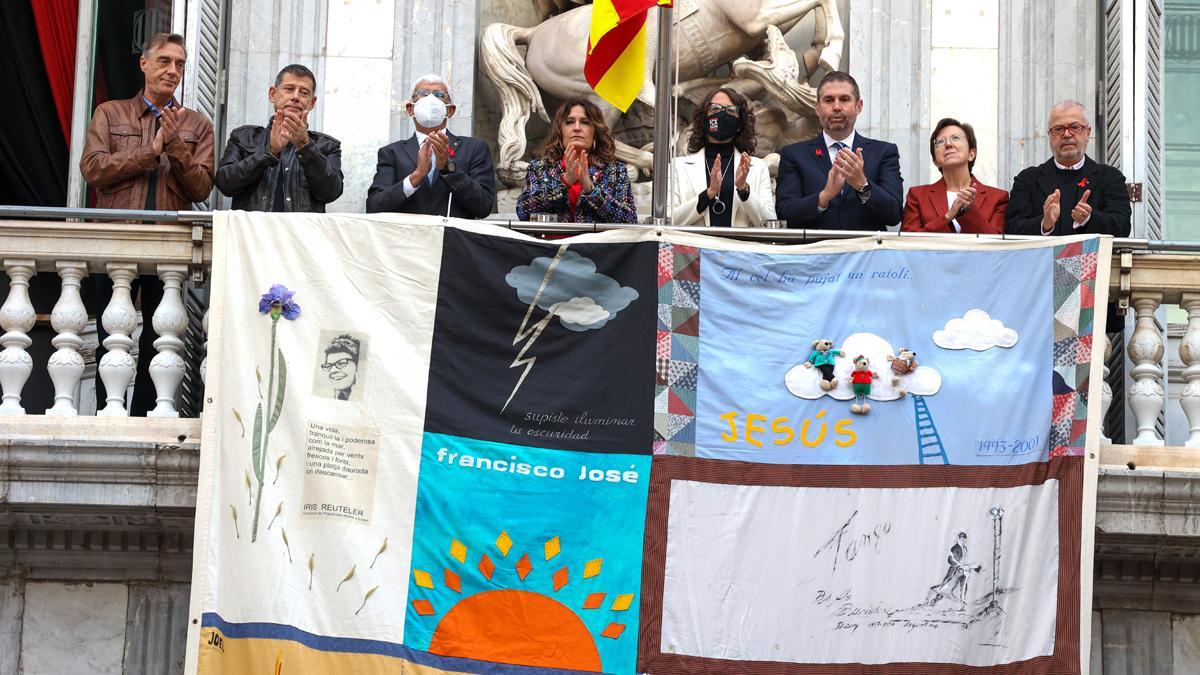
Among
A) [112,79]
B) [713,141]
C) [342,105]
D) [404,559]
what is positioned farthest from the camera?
[112,79]

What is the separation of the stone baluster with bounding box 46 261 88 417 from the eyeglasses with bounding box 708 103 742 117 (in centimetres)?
314

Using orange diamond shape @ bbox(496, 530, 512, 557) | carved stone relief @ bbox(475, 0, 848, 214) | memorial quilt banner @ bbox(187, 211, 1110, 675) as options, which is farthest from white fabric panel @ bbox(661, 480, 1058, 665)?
carved stone relief @ bbox(475, 0, 848, 214)

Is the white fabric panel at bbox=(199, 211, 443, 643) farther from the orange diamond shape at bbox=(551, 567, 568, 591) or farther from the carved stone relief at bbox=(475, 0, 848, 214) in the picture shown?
the carved stone relief at bbox=(475, 0, 848, 214)

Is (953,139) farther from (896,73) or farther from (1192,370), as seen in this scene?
(1192,370)

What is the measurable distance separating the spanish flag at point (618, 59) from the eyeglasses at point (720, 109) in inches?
14.7

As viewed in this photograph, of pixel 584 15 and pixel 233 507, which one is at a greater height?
pixel 584 15

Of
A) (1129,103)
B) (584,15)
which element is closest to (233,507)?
(584,15)

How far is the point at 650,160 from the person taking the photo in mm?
14328

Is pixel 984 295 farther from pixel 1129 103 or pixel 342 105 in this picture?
pixel 342 105

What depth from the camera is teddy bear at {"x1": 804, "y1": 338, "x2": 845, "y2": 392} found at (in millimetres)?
11719

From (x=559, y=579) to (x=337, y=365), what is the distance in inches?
55.7

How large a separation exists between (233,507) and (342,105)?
11.0 ft

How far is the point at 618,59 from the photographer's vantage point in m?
12.6

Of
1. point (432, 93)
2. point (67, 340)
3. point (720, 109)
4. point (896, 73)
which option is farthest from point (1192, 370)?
point (67, 340)
